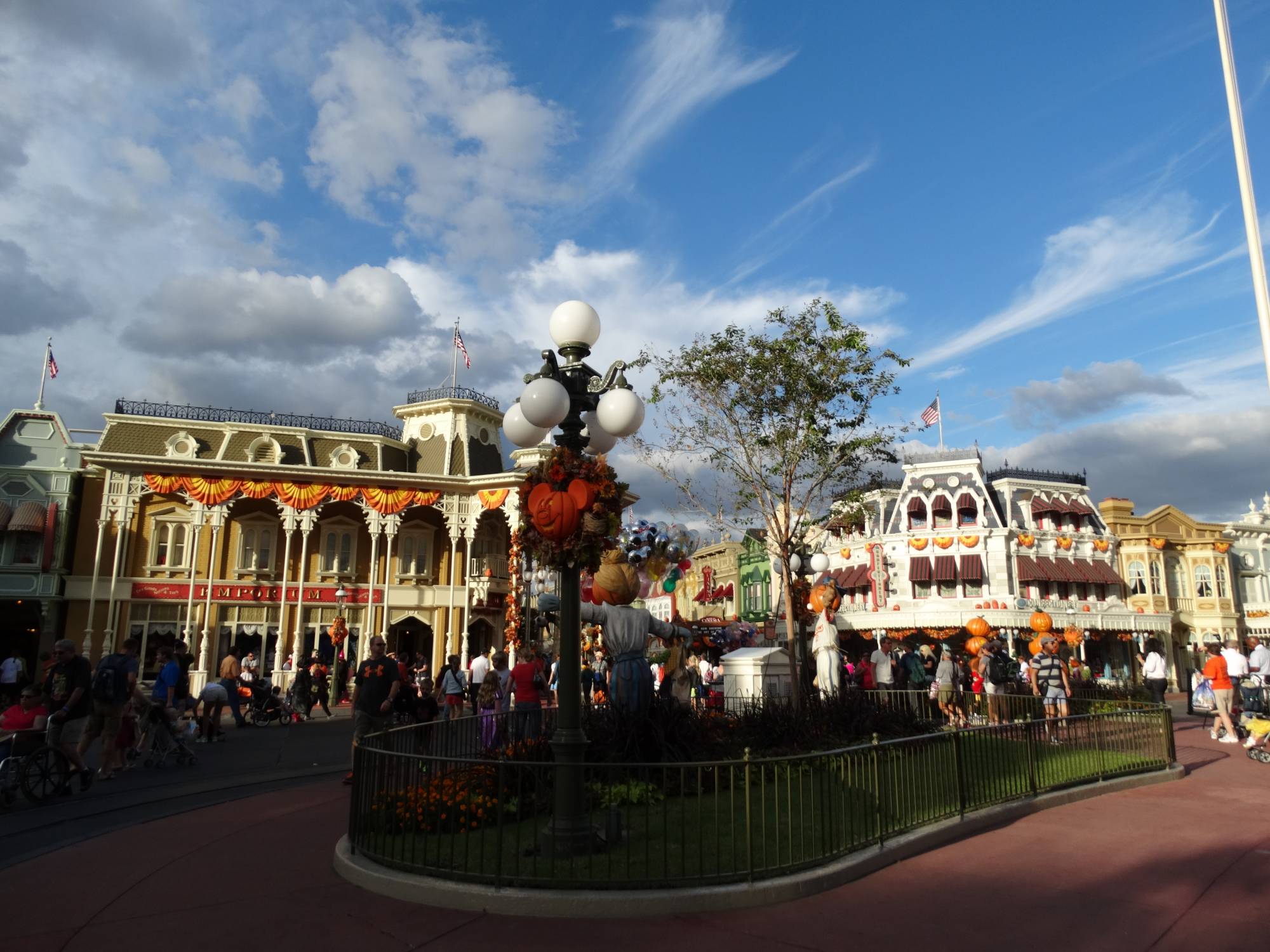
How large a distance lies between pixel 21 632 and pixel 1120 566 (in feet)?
153

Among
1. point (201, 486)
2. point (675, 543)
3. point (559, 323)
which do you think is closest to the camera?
point (559, 323)

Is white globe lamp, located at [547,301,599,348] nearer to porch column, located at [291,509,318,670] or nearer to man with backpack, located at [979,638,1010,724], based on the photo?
man with backpack, located at [979,638,1010,724]

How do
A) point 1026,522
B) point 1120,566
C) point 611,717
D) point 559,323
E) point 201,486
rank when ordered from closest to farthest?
point 559,323 → point 611,717 → point 201,486 → point 1026,522 → point 1120,566

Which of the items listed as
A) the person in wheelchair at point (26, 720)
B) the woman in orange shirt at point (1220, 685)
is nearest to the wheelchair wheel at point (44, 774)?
the person in wheelchair at point (26, 720)

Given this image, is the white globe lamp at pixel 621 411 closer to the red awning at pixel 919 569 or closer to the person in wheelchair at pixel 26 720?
the person in wheelchair at pixel 26 720

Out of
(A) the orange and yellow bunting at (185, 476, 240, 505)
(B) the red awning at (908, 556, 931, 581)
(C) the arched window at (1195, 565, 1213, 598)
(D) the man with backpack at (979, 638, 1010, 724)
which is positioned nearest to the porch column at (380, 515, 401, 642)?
(A) the orange and yellow bunting at (185, 476, 240, 505)

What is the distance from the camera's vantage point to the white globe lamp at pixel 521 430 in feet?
22.9

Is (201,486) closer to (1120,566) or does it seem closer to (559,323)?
(559,323)

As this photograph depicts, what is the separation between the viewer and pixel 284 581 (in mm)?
32125

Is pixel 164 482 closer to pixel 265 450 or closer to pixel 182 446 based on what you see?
pixel 182 446

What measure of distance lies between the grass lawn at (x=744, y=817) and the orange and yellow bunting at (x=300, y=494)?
88.3ft

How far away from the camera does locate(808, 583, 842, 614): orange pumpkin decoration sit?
47.2 feet

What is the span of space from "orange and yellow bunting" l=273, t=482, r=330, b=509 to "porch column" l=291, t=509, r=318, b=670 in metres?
0.33

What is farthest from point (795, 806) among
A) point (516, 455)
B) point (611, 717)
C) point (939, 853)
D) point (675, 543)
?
point (516, 455)
